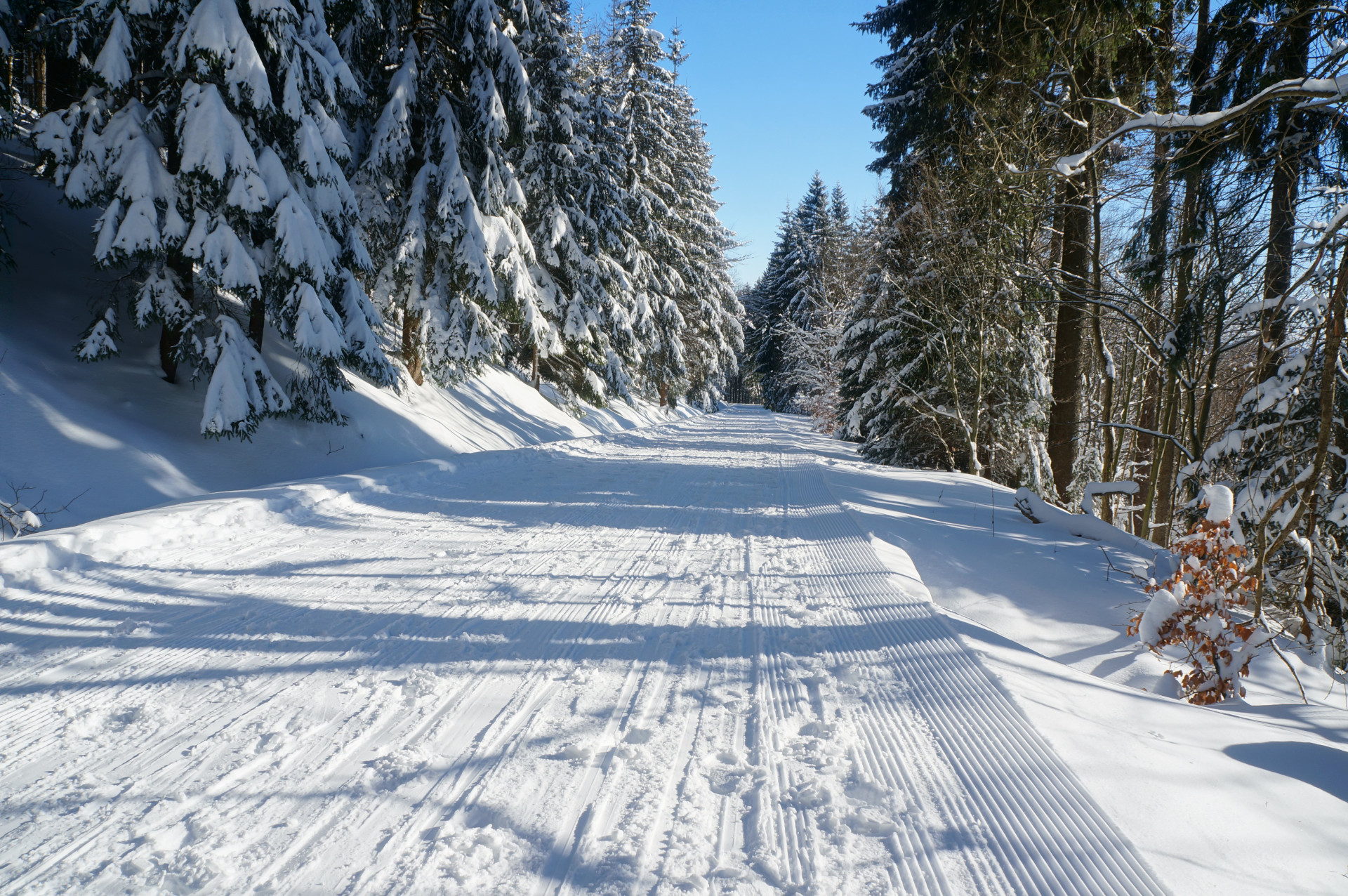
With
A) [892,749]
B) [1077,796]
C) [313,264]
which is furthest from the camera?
[313,264]

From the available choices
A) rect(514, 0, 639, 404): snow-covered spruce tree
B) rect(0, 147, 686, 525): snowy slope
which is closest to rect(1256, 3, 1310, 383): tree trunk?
rect(0, 147, 686, 525): snowy slope

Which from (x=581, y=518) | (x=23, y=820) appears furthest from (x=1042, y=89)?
(x=23, y=820)

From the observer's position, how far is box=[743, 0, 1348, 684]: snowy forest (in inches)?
156

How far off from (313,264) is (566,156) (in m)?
9.34

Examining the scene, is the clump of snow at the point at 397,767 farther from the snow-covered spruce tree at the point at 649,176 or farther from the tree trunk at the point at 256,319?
the snow-covered spruce tree at the point at 649,176

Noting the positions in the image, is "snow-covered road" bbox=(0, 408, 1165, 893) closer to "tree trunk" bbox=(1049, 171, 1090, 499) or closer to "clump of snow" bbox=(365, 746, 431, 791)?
"clump of snow" bbox=(365, 746, 431, 791)

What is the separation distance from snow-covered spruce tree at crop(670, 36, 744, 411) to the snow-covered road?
22.4 m

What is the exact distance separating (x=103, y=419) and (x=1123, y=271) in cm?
1045

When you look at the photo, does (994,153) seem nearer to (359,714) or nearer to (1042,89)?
(1042,89)

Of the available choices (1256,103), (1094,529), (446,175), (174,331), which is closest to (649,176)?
(446,175)

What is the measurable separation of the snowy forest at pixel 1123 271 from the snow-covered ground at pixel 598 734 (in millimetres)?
1476

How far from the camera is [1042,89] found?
28.3 ft

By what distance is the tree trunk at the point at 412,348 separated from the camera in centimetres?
1199

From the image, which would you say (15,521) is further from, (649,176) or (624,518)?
(649,176)
